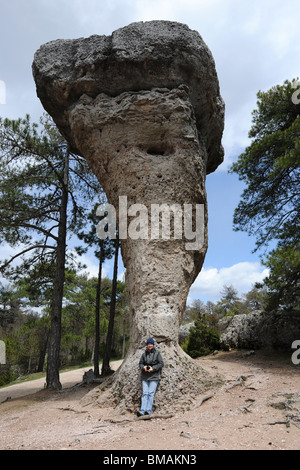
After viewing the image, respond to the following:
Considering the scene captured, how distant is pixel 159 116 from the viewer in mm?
8945

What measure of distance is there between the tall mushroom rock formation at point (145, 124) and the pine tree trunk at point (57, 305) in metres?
3.84

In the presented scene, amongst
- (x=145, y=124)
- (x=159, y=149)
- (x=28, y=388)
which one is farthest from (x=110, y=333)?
(x=145, y=124)

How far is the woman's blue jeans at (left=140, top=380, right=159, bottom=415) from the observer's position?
19.1 ft

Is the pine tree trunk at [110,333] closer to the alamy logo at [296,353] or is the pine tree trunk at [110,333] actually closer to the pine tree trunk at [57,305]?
the pine tree trunk at [57,305]

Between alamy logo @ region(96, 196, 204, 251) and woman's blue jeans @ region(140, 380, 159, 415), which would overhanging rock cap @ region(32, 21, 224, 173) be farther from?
woman's blue jeans @ region(140, 380, 159, 415)

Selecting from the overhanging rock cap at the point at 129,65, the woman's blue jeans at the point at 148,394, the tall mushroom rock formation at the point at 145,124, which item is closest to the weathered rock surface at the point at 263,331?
the tall mushroom rock formation at the point at 145,124

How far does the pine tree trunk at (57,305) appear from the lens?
11.0 metres

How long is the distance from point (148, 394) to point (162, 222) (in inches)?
166

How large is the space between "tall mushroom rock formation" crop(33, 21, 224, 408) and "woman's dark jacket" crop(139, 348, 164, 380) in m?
1.45

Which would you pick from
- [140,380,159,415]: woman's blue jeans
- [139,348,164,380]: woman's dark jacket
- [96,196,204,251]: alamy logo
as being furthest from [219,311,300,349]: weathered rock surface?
[140,380,159,415]: woman's blue jeans

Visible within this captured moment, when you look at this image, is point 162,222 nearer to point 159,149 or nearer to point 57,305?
point 159,149
